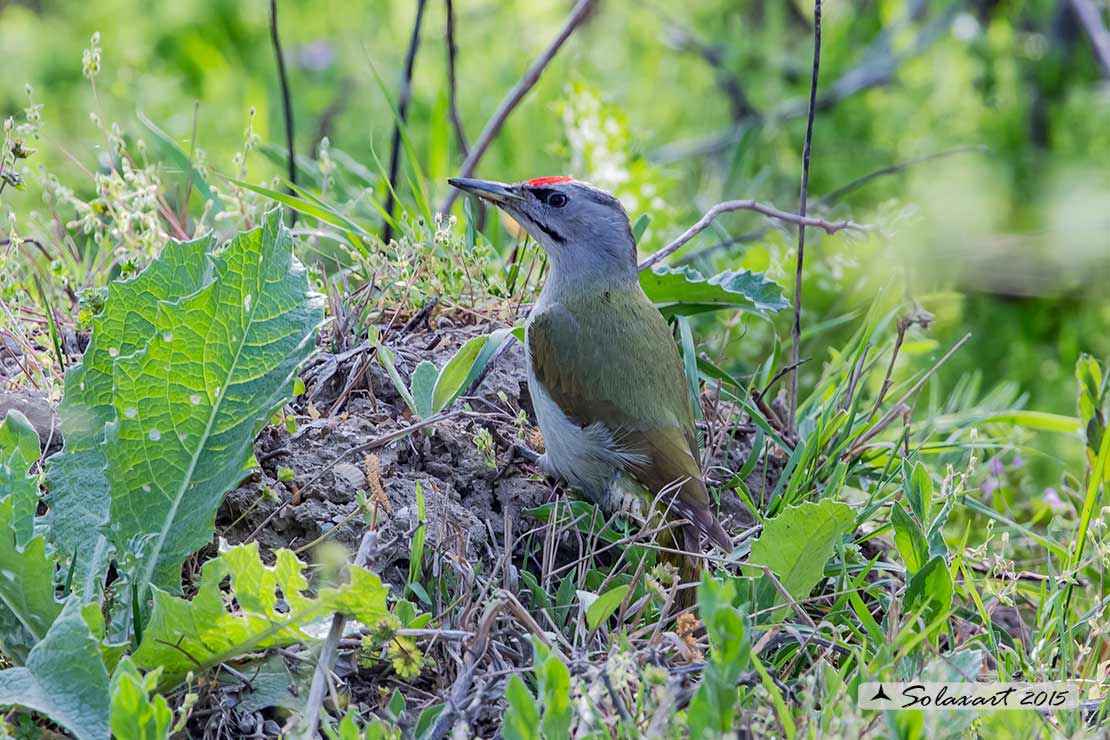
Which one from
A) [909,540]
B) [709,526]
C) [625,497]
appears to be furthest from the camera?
[625,497]

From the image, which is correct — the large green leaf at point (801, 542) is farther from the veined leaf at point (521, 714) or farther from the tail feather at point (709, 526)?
the veined leaf at point (521, 714)

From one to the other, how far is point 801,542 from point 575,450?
28.7 inches

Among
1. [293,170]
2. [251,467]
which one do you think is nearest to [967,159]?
[293,170]

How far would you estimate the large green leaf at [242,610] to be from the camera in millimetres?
2258

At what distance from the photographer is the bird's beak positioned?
12.1ft

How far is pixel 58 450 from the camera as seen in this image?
2.90 metres

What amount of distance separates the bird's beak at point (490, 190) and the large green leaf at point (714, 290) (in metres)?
0.48

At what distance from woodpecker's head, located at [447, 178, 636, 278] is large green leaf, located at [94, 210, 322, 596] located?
3.72 feet

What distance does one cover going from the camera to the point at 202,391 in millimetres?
2631

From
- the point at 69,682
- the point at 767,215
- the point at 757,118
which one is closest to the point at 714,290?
the point at 767,215

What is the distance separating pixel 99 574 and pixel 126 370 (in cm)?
42

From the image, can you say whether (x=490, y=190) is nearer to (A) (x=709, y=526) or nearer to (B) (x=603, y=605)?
(A) (x=709, y=526)

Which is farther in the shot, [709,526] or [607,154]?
[607,154]

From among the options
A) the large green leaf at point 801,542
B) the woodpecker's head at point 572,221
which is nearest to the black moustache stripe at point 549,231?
the woodpecker's head at point 572,221
